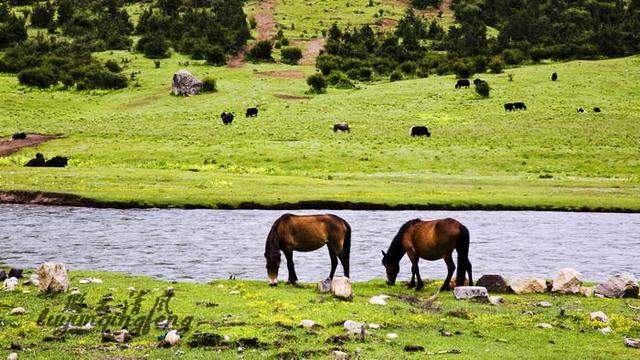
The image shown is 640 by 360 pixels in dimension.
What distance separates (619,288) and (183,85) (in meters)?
78.8

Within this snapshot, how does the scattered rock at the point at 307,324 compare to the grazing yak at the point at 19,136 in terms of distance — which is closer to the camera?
the scattered rock at the point at 307,324

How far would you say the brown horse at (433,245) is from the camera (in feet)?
67.2

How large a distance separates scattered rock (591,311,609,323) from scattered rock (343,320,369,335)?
515cm

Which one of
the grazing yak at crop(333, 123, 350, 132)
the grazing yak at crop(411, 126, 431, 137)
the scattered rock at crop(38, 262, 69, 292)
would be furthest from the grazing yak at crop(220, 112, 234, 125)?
the scattered rock at crop(38, 262, 69, 292)

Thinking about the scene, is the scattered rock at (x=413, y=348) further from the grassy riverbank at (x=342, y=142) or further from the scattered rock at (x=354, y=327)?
the grassy riverbank at (x=342, y=142)

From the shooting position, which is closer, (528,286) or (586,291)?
(586,291)

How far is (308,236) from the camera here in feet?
69.8

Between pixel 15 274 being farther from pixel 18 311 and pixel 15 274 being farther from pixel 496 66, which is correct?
pixel 496 66

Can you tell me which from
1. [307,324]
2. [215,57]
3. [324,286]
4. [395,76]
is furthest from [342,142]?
[307,324]

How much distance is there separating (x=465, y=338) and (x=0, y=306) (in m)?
10.1

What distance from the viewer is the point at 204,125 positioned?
7850cm

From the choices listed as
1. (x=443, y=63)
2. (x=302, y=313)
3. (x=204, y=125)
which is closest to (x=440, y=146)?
(x=204, y=125)

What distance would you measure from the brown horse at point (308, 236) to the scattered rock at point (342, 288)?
1.78 m

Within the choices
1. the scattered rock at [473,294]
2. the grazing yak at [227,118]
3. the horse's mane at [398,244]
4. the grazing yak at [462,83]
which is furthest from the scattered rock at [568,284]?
the grazing yak at [462,83]
